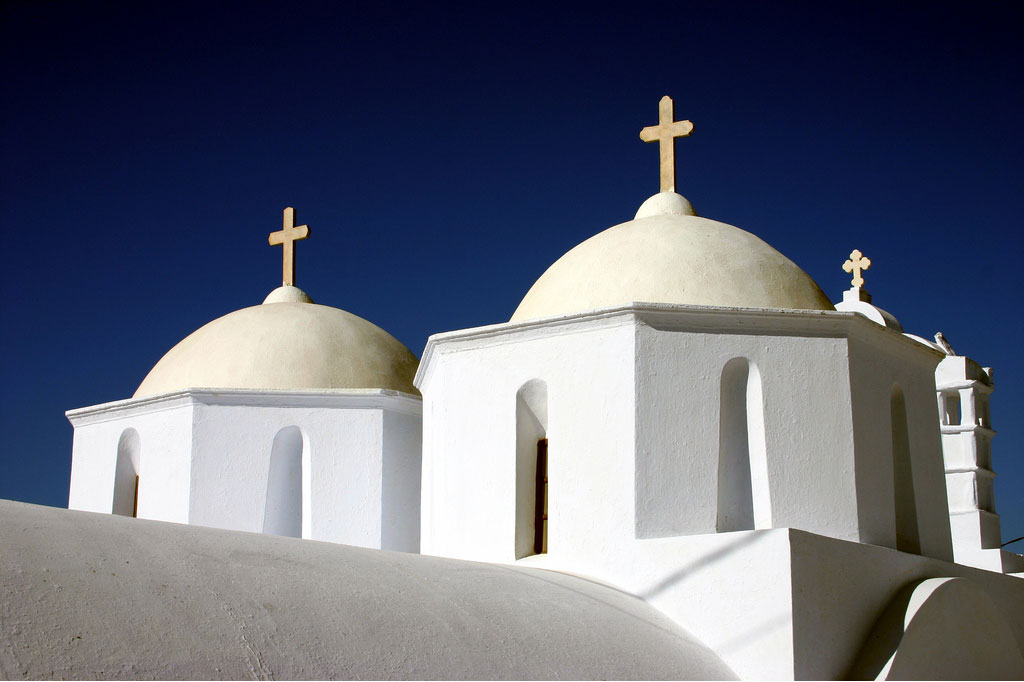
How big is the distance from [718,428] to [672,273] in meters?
1.41

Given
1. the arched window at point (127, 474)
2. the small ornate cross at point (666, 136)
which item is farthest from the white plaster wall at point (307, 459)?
the small ornate cross at point (666, 136)

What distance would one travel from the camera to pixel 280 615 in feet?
15.7

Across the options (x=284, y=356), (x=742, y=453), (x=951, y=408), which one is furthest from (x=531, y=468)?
(x=951, y=408)

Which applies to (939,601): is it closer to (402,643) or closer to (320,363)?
(402,643)

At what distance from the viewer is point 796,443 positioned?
8.05 metres

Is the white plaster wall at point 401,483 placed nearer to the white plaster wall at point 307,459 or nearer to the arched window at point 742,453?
the white plaster wall at point 307,459

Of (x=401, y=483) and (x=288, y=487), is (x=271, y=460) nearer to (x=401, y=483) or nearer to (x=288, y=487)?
(x=288, y=487)

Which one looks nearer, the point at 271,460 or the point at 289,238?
the point at 271,460

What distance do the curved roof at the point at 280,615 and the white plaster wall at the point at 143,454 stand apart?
4.50 m

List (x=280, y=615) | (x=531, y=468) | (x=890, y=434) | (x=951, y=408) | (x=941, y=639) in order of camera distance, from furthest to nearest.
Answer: (x=951, y=408) < (x=890, y=434) < (x=531, y=468) < (x=941, y=639) < (x=280, y=615)

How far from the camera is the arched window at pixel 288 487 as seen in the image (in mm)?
10531

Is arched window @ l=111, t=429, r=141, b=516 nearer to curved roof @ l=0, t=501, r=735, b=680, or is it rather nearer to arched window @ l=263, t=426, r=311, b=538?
arched window @ l=263, t=426, r=311, b=538

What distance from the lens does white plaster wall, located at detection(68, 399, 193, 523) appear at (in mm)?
10453

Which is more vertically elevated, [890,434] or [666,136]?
[666,136]
